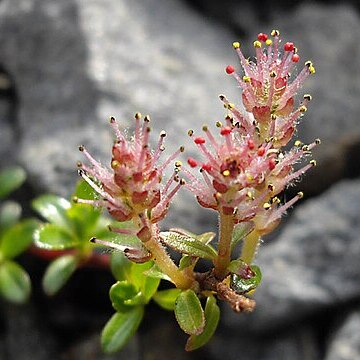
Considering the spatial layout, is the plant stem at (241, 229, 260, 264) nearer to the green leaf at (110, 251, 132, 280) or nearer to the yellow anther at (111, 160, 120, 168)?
the green leaf at (110, 251, 132, 280)

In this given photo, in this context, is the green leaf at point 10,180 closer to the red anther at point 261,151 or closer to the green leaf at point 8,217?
the green leaf at point 8,217

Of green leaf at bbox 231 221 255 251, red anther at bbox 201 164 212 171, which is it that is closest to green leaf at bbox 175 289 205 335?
green leaf at bbox 231 221 255 251

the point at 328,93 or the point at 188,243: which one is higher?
the point at 188,243

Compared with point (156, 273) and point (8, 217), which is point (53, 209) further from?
point (156, 273)

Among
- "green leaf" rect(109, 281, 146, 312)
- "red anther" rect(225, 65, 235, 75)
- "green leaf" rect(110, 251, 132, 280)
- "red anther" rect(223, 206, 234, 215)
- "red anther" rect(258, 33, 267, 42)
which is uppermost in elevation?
"red anther" rect(258, 33, 267, 42)

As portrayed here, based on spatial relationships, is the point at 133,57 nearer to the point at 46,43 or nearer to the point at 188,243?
the point at 46,43

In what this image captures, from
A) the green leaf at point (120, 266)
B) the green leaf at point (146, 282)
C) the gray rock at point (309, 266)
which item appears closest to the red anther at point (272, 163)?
the green leaf at point (146, 282)

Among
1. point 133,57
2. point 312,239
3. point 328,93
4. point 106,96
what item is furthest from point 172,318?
point 328,93
